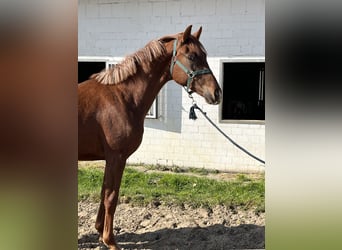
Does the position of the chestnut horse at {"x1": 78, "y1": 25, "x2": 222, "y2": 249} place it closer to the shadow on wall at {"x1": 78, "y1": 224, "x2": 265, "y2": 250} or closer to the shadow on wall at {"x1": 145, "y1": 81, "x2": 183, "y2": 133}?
the shadow on wall at {"x1": 78, "y1": 224, "x2": 265, "y2": 250}

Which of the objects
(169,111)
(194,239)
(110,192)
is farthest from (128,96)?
(169,111)

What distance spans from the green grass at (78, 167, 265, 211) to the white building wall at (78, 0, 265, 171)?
1.05 feet

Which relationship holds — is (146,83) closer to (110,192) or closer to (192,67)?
(192,67)

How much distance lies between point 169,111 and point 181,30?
1.03 metres

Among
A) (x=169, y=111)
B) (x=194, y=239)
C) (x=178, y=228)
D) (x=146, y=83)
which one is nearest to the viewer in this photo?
(x=146, y=83)

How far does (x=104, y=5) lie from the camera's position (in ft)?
16.6

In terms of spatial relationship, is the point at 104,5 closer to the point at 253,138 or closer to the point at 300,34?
the point at 253,138

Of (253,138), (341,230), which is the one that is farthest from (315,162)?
(253,138)

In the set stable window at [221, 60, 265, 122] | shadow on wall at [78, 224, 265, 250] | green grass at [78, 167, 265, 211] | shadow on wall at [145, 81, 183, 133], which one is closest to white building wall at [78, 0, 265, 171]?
shadow on wall at [145, 81, 183, 133]

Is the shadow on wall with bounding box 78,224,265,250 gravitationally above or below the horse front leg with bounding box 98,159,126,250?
below

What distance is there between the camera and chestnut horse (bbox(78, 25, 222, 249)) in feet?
8.16

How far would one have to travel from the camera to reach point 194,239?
3.06 meters

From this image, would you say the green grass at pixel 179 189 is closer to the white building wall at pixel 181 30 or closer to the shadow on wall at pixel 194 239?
the white building wall at pixel 181 30

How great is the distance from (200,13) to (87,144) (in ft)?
9.47
